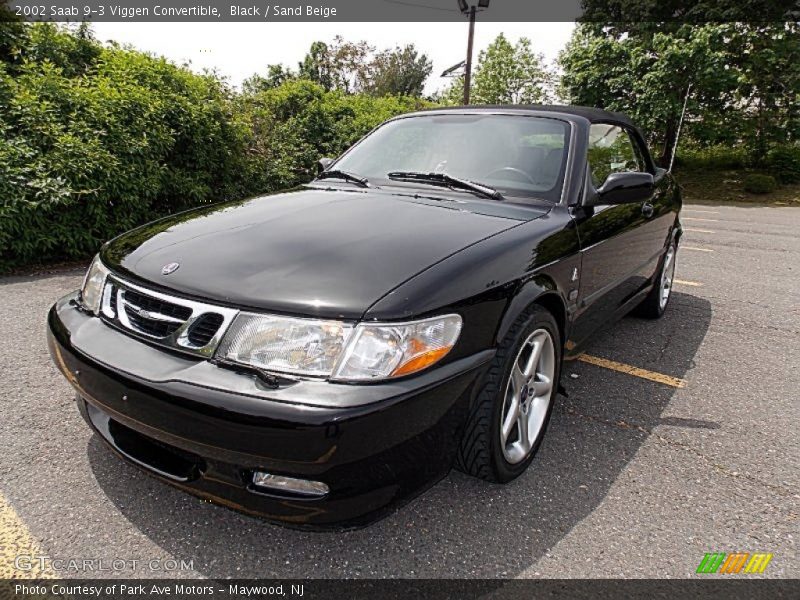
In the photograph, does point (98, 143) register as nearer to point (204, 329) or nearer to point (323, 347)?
point (204, 329)

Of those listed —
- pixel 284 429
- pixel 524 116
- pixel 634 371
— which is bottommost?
pixel 634 371

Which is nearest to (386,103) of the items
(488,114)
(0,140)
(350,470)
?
(0,140)

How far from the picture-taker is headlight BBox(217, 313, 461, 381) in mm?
1561

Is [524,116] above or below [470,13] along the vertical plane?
below

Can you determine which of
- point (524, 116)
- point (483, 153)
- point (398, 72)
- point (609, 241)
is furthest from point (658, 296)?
point (398, 72)

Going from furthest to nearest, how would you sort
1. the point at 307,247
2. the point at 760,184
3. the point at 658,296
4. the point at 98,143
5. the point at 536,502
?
the point at 760,184
the point at 98,143
the point at 658,296
the point at 536,502
the point at 307,247

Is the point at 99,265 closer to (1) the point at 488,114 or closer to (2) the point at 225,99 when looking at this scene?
(1) the point at 488,114

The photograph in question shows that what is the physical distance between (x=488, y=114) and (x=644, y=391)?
5.99 ft

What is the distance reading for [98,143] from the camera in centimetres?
531

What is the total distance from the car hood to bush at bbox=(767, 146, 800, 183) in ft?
66.6

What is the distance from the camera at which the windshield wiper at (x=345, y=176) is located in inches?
113

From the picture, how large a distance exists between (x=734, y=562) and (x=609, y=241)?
1.61 meters

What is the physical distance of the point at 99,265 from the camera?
214cm

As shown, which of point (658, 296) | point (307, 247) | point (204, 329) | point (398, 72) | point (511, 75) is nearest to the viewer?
point (204, 329)
